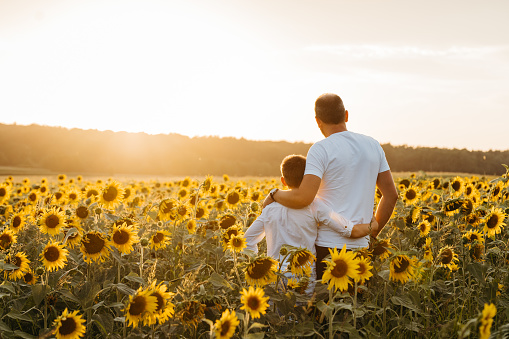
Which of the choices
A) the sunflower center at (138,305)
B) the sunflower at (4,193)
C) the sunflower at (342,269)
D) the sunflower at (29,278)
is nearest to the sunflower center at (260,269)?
the sunflower at (342,269)

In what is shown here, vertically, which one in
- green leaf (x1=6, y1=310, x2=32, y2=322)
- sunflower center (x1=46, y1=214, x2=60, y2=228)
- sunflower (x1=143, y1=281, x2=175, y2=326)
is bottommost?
green leaf (x1=6, y1=310, x2=32, y2=322)

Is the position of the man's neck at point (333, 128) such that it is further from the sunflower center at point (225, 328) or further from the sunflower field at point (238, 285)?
the sunflower center at point (225, 328)

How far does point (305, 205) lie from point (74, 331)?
5.54 ft

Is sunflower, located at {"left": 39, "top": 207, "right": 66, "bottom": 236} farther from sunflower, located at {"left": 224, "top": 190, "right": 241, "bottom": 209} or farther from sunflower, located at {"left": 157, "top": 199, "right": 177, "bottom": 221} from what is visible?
sunflower, located at {"left": 224, "top": 190, "right": 241, "bottom": 209}

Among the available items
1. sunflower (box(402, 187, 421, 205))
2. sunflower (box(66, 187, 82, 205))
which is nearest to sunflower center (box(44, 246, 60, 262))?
sunflower (box(66, 187, 82, 205))

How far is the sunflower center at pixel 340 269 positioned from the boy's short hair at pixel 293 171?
3.87ft

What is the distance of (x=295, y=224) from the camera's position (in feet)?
11.0

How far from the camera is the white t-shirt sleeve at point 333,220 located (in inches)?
132

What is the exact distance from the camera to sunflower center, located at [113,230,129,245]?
324 cm

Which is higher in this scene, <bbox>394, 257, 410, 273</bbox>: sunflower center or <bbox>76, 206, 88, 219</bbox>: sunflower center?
<bbox>76, 206, 88, 219</bbox>: sunflower center

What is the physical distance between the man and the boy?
0.07 m

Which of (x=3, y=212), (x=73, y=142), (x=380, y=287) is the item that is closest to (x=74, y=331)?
(x=380, y=287)

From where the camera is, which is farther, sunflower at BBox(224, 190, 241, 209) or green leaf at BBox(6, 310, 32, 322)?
sunflower at BBox(224, 190, 241, 209)

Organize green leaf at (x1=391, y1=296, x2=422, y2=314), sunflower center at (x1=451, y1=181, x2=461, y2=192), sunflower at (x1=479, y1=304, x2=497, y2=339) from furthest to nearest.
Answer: sunflower center at (x1=451, y1=181, x2=461, y2=192) < green leaf at (x1=391, y1=296, x2=422, y2=314) < sunflower at (x1=479, y1=304, x2=497, y2=339)
